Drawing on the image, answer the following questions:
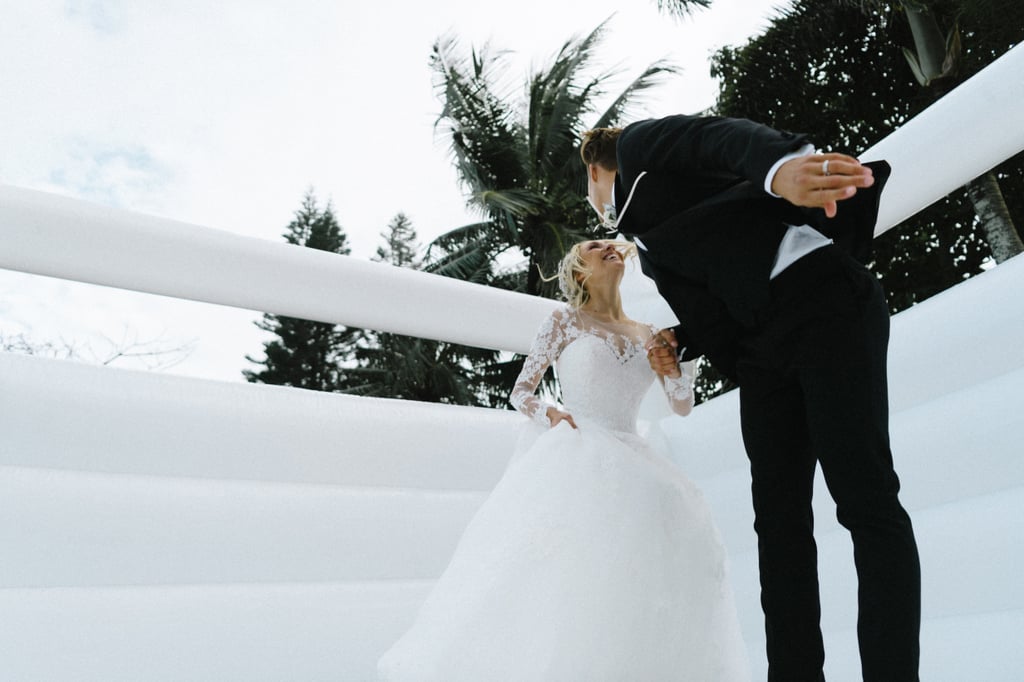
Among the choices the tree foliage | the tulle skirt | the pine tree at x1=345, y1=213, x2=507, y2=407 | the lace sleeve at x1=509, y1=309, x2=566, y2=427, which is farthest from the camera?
the pine tree at x1=345, y1=213, x2=507, y2=407

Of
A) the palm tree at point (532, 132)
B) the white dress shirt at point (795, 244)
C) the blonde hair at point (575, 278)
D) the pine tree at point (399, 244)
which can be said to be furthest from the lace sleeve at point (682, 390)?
the pine tree at point (399, 244)

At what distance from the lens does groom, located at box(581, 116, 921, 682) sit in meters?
1.15

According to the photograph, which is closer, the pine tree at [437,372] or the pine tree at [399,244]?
the pine tree at [437,372]

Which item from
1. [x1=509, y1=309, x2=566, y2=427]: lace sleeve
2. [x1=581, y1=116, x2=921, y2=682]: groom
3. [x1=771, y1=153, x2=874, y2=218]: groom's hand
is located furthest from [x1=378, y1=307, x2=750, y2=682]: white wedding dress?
[x1=771, y1=153, x2=874, y2=218]: groom's hand

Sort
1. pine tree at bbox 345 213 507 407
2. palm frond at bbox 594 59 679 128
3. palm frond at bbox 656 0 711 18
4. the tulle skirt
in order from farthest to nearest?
pine tree at bbox 345 213 507 407 < palm frond at bbox 594 59 679 128 < palm frond at bbox 656 0 711 18 < the tulle skirt

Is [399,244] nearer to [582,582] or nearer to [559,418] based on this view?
[559,418]

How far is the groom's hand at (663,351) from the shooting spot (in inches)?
67.4

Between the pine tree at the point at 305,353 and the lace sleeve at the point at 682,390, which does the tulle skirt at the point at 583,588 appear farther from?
the pine tree at the point at 305,353

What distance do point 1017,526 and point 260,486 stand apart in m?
1.99

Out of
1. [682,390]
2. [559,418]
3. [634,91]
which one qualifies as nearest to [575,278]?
[682,390]

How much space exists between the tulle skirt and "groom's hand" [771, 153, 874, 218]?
Result: 949mm

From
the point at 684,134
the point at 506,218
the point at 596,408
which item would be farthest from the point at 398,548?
the point at 506,218

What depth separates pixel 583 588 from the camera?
1692 mm

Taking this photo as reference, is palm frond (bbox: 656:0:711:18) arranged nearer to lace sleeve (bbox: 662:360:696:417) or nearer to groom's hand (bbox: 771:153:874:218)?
lace sleeve (bbox: 662:360:696:417)
